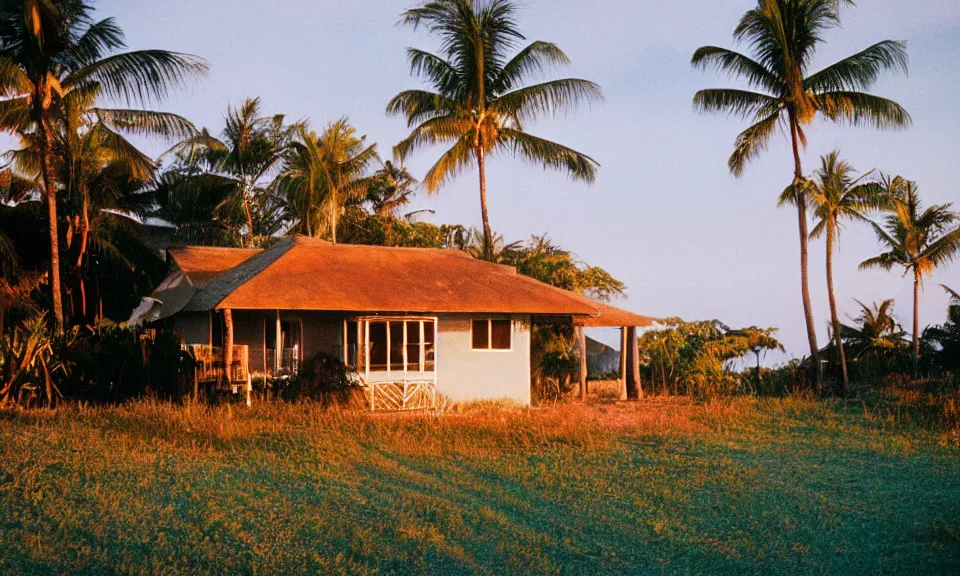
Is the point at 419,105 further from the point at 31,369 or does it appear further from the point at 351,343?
the point at 31,369

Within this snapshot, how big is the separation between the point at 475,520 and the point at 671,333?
16.8 m

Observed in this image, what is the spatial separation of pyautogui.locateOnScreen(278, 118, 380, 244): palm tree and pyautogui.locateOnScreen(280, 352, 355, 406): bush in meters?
6.06

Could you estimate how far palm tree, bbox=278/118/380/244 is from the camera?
2680 cm

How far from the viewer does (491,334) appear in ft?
71.3

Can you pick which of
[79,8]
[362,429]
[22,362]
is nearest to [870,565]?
[362,429]

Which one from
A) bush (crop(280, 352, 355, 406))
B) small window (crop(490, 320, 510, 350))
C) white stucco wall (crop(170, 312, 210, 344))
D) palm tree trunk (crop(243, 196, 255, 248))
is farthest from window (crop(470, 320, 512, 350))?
palm tree trunk (crop(243, 196, 255, 248))

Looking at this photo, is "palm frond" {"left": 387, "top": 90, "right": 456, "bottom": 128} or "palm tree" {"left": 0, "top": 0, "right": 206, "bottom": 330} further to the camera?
"palm frond" {"left": 387, "top": 90, "right": 456, "bottom": 128}

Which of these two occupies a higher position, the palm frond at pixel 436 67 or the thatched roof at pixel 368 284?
the palm frond at pixel 436 67

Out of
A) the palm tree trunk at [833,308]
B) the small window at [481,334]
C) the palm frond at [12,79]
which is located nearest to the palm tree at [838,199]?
the palm tree trunk at [833,308]

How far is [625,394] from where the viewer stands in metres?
23.6

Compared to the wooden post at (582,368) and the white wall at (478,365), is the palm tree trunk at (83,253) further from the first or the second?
the wooden post at (582,368)

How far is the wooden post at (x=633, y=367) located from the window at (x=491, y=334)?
4332 mm

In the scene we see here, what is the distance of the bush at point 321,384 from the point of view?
59.0 feet

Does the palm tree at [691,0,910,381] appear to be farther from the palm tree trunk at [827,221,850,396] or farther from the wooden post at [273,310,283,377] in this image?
the wooden post at [273,310,283,377]
